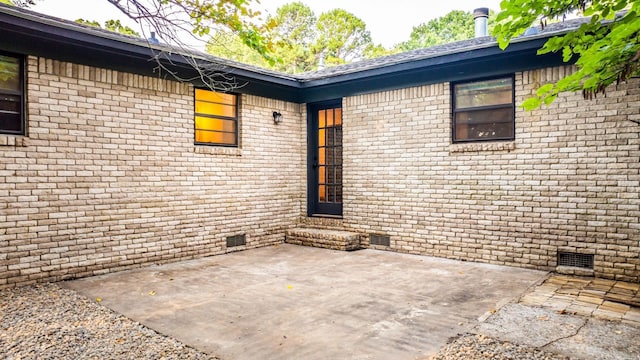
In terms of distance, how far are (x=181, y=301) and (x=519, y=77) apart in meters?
5.74

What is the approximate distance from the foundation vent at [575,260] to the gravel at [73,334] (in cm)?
521

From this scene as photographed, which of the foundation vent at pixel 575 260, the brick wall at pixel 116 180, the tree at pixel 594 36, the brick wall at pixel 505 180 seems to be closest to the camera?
the tree at pixel 594 36

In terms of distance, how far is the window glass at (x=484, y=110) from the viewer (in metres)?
6.35

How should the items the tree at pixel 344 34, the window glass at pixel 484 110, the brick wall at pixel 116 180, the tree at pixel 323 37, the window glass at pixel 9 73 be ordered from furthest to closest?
the tree at pixel 344 34 < the tree at pixel 323 37 < the window glass at pixel 484 110 < the brick wall at pixel 116 180 < the window glass at pixel 9 73

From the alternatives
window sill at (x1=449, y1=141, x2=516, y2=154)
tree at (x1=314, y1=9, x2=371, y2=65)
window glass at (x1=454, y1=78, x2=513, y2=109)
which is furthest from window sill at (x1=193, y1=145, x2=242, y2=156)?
tree at (x1=314, y1=9, x2=371, y2=65)

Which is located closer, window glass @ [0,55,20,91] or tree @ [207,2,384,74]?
window glass @ [0,55,20,91]

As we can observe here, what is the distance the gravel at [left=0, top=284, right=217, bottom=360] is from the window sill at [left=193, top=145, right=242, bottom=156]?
125 inches

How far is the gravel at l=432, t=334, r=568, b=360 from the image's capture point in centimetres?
295

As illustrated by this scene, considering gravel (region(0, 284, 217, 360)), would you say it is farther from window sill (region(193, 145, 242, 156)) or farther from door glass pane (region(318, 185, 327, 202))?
door glass pane (region(318, 185, 327, 202))

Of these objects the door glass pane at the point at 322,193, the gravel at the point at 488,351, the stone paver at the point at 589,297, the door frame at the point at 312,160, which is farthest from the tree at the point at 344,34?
the gravel at the point at 488,351

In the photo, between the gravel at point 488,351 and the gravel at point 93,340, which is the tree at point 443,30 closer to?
the gravel at point 488,351

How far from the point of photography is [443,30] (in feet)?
94.2

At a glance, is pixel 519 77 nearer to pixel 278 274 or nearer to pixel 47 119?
pixel 278 274

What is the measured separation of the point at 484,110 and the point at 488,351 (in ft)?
14.8
